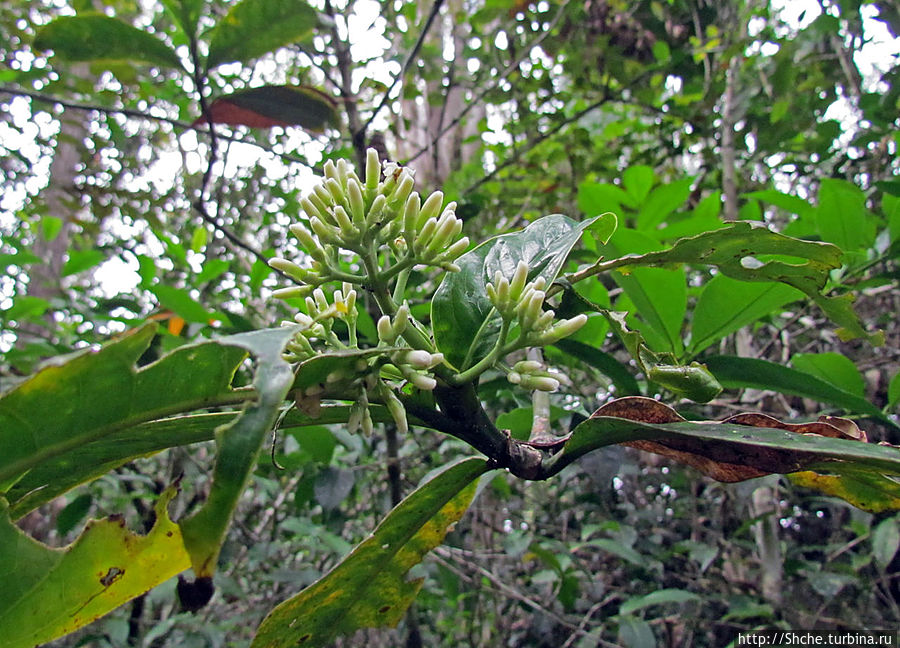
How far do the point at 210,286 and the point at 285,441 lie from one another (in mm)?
787

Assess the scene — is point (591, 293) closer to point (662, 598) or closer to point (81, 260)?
point (662, 598)

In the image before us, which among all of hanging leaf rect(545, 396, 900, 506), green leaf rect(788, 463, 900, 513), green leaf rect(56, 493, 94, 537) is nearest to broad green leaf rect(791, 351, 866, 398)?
green leaf rect(788, 463, 900, 513)

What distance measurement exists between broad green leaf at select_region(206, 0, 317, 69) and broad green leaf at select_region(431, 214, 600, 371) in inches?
38.6

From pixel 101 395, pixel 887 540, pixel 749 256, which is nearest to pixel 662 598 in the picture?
pixel 887 540

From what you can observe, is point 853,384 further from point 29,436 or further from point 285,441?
point 285,441

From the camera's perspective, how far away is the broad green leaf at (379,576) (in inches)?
32.1

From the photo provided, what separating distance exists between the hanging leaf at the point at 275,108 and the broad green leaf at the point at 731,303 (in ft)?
3.43

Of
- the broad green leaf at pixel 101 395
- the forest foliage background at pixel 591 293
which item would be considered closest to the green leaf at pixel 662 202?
the forest foliage background at pixel 591 293

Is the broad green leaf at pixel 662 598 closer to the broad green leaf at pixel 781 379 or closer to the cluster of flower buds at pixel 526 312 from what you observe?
the broad green leaf at pixel 781 379

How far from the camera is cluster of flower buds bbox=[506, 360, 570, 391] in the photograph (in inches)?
29.0

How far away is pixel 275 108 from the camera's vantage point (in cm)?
155

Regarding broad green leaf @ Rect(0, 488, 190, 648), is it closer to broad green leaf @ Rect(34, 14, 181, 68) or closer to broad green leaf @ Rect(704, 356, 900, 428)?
broad green leaf @ Rect(704, 356, 900, 428)

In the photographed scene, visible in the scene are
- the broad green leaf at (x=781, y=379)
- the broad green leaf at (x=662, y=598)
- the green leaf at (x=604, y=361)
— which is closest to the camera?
the broad green leaf at (x=781, y=379)

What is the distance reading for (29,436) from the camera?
0.60m
